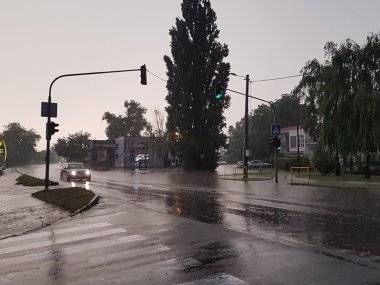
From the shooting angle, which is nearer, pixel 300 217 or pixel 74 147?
pixel 300 217

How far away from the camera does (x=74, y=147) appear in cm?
11856

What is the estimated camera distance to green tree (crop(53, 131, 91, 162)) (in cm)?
11819

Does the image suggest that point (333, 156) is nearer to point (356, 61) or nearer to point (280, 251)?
point (356, 61)

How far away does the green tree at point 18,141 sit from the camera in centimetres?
16777

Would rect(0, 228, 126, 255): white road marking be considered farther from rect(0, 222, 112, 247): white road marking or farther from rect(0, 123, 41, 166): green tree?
rect(0, 123, 41, 166): green tree

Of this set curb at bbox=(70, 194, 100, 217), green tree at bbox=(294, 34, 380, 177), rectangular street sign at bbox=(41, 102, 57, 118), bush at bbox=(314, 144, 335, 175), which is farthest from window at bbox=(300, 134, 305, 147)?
curb at bbox=(70, 194, 100, 217)

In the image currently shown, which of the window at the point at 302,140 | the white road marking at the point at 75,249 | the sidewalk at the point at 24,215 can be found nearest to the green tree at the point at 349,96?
the sidewalk at the point at 24,215

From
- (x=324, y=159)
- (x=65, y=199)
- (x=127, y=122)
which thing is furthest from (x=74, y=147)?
(x=65, y=199)

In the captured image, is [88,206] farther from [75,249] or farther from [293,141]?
[293,141]

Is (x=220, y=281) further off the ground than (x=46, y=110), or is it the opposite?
(x=46, y=110)

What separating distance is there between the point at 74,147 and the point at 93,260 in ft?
374

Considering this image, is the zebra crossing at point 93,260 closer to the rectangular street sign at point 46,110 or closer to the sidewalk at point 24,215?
the sidewalk at point 24,215

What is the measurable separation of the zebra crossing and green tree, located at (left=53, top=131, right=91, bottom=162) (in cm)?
11036

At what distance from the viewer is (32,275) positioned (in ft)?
23.9
